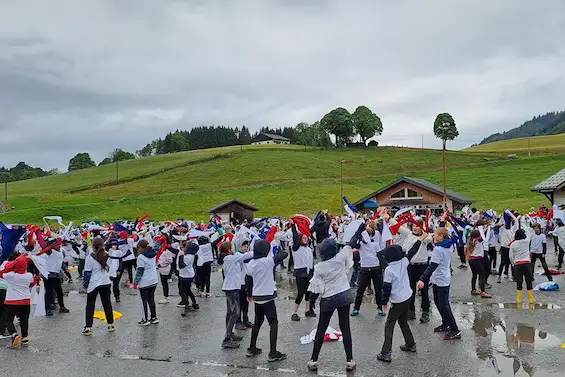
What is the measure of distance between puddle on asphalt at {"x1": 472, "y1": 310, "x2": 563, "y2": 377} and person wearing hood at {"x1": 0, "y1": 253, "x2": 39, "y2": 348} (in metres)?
8.42

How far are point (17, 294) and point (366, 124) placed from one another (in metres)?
100

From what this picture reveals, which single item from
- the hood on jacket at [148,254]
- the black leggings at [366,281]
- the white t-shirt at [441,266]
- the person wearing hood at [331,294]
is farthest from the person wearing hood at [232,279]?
the white t-shirt at [441,266]

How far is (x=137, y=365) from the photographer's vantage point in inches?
325

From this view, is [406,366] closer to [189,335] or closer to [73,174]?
[189,335]

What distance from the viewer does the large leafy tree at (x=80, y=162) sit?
480 ft

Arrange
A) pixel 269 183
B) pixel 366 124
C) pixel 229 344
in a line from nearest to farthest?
pixel 229 344
pixel 269 183
pixel 366 124

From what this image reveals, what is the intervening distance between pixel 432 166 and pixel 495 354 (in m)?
78.0

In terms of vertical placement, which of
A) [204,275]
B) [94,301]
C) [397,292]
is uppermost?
[397,292]

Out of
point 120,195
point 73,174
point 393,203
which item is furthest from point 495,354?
point 73,174

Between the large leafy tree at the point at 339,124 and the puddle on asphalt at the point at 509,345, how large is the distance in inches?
3873

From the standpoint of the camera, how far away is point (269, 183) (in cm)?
7300

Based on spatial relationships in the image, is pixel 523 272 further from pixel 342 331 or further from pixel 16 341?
pixel 16 341

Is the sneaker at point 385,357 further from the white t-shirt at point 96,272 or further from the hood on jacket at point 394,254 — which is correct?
the white t-shirt at point 96,272

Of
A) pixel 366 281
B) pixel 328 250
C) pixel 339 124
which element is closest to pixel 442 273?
pixel 366 281
